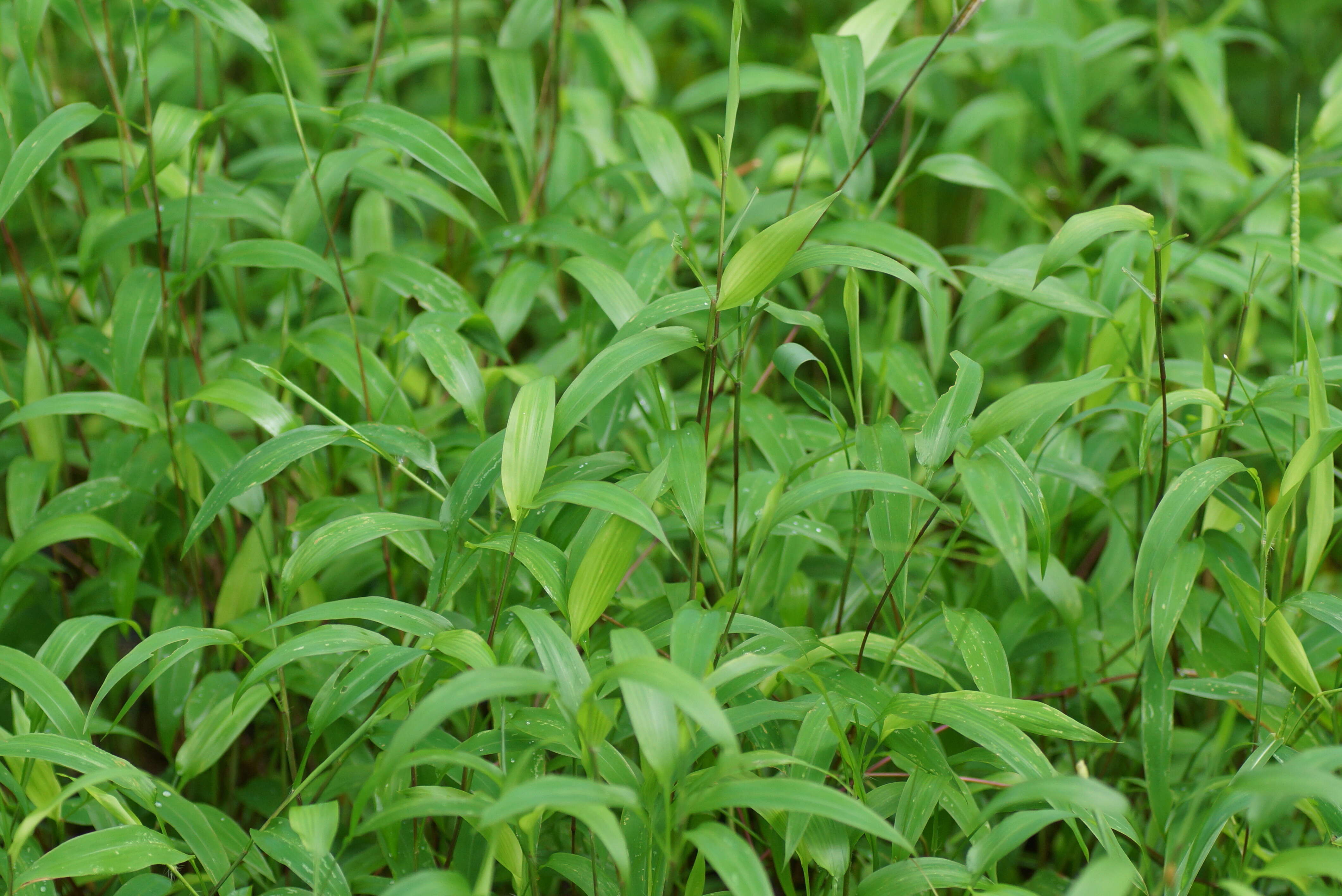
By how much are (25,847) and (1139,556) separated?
0.76 metres

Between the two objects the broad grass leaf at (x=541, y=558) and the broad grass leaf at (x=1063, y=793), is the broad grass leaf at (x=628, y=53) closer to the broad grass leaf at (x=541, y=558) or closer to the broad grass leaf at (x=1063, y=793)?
the broad grass leaf at (x=541, y=558)

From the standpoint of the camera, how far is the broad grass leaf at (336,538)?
0.62 m

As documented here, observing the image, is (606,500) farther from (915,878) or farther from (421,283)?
(421,283)

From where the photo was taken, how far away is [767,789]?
0.49 metres

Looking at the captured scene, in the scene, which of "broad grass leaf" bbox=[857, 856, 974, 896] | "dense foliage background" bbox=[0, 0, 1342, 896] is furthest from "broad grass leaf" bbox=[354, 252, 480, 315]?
"broad grass leaf" bbox=[857, 856, 974, 896]

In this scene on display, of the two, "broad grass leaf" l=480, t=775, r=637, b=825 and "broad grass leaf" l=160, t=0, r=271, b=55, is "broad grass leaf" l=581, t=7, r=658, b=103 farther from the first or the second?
"broad grass leaf" l=480, t=775, r=637, b=825

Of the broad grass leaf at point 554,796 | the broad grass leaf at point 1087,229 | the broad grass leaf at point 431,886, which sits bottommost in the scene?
the broad grass leaf at point 431,886

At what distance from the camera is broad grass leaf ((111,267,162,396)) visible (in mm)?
829

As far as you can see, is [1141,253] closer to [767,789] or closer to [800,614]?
[800,614]

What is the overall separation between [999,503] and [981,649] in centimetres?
17

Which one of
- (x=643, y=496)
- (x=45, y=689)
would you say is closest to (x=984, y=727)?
(x=643, y=496)

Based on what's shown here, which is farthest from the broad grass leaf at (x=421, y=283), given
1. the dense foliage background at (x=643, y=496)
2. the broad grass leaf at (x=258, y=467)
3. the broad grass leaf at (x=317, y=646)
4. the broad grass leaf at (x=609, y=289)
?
the broad grass leaf at (x=317, y=646)

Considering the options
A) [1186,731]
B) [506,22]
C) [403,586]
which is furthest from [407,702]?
[506,22]

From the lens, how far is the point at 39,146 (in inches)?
28.1
